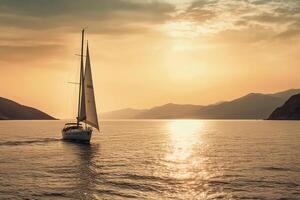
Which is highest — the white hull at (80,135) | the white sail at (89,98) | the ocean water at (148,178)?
the white sail at (89,98)

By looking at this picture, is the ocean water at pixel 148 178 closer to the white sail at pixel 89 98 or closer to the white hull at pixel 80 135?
the white sail at pixel 89 98

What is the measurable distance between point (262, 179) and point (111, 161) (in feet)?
76.5

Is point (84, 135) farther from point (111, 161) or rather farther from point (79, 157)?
point (111, 161)

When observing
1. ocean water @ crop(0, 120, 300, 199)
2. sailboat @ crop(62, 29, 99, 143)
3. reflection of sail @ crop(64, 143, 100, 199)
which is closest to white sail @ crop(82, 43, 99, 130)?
sailboat @ crop(62, 29, 99, 143)

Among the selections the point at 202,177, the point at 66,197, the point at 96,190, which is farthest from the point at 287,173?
the point at 66,197

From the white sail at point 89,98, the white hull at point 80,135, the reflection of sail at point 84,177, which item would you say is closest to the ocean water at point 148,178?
the reflection of sail at point 84,177

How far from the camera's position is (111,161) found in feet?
180

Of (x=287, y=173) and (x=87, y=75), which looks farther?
(x=87, y=75)

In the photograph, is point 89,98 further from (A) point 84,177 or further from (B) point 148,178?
(B) point 148,178

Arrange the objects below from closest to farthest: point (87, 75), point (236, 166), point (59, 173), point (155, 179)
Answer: point (155, 179)
point (59, 173)
point (236, 166)
point (87, 75)

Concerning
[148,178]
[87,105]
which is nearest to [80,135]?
[87,105]

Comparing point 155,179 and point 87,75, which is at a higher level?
point 87,75

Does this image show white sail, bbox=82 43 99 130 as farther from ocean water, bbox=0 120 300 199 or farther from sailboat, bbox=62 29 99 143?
ocean water, bbox=0 120 300 199

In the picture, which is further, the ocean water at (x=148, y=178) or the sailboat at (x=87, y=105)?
→ the sailboat at (x=87, y=105)
